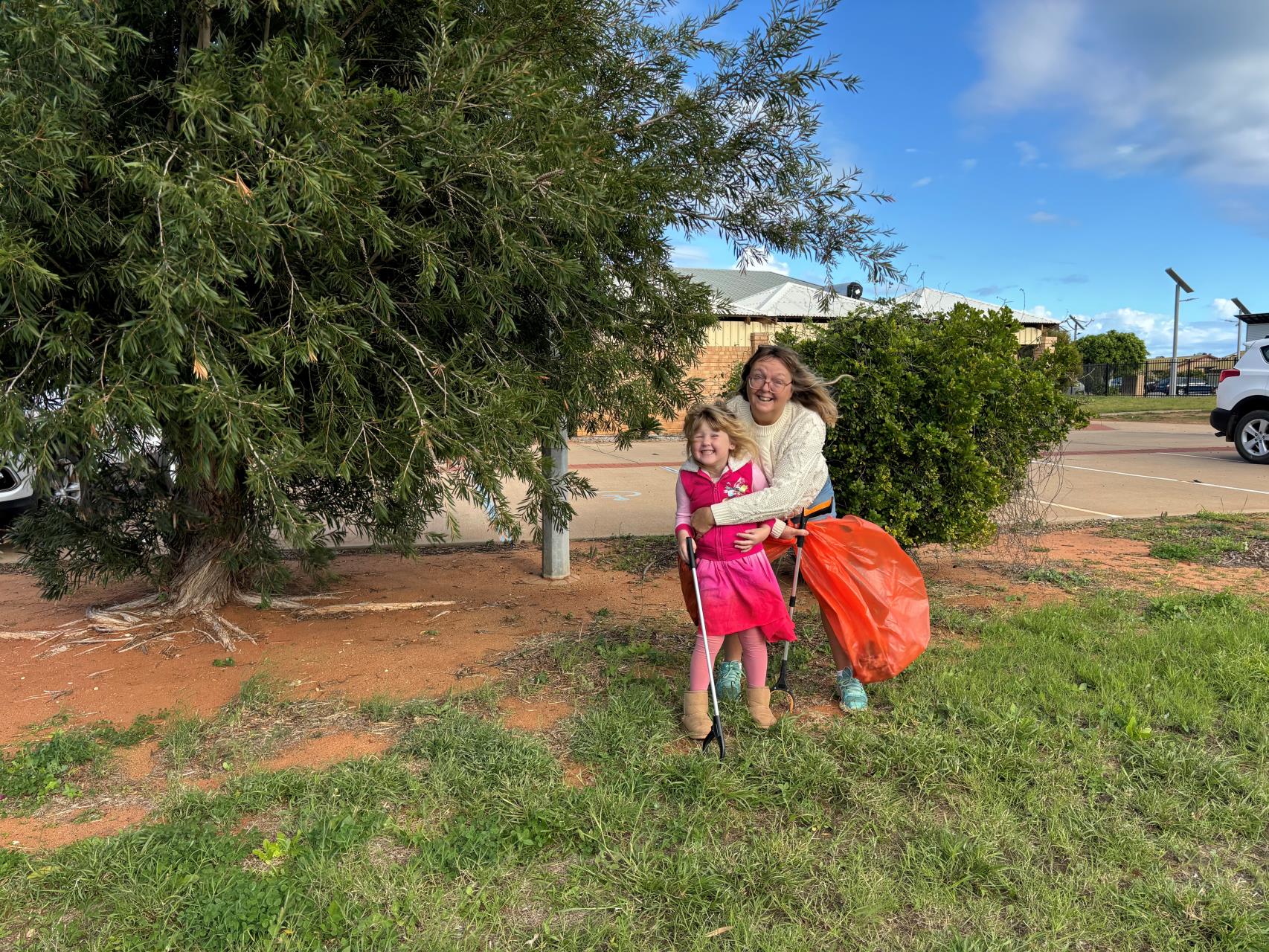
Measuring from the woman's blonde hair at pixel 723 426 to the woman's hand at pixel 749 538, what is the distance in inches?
12.5

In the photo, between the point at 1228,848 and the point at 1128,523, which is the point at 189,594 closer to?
the point at 1228,848

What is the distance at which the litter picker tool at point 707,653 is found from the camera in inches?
130

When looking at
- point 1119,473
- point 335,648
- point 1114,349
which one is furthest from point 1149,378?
point 335,648

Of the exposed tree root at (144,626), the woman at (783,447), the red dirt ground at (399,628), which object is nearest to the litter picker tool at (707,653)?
the woman at (783,447)

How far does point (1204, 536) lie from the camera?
7750mm

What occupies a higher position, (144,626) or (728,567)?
(728,567)

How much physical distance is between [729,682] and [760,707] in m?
Answer: 0.30

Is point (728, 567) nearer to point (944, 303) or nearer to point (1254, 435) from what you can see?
point (1254, 435)

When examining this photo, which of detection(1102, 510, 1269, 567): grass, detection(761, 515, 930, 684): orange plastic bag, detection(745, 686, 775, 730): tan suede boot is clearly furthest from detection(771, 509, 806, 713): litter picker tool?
detection(1102, 510, 1269, 567): grass

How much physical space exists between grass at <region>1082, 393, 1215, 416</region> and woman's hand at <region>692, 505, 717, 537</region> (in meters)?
24.8

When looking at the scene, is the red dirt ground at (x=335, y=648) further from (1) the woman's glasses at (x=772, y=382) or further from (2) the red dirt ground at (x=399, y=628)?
(1) the woman's glasses at (x=772, y=382)

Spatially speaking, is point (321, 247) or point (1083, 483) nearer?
point (321, 247)

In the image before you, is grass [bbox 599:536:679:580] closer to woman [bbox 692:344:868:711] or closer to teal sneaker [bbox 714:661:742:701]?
teal sneaker [bbox 714:661:742:701]

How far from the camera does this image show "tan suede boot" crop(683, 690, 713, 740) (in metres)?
3.51
